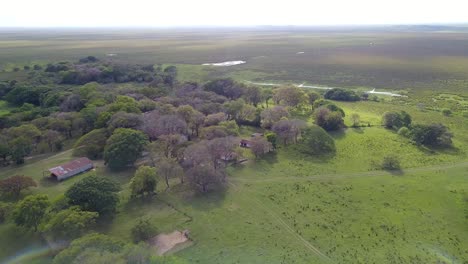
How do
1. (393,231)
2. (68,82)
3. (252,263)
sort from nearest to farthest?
(252,263) → (393,231) → (68,82)

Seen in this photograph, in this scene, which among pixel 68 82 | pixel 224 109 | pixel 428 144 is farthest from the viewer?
pixel 68 82

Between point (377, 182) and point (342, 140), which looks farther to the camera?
point (342, 140)

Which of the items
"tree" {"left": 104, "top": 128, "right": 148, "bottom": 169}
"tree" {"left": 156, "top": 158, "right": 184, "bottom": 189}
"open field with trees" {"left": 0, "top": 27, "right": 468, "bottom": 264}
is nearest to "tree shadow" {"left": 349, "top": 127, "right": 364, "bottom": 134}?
"open field with trees" {"left": 0, "top": 27, "right": 468, "bottom": 264}

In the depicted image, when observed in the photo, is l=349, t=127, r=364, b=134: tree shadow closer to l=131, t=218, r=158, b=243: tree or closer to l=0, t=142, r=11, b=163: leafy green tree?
l=131, t=218, r=158, b=243: tree

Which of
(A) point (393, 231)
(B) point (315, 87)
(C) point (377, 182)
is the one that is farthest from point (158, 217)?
(B) point (315, 87)

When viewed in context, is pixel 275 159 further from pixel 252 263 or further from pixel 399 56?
pixel 399 56

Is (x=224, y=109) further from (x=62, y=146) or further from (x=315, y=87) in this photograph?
(x=315, y=87)

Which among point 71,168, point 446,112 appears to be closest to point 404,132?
point 446,112

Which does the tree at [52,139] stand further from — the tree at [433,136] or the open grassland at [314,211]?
the tree at [433,136]
